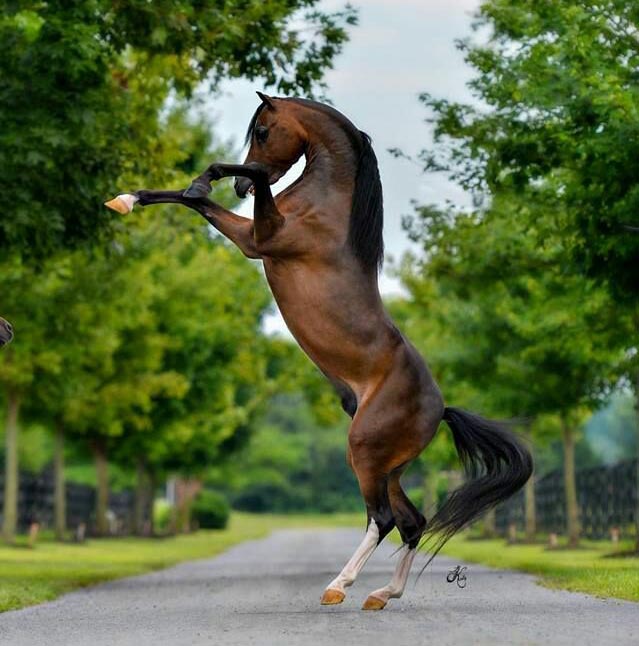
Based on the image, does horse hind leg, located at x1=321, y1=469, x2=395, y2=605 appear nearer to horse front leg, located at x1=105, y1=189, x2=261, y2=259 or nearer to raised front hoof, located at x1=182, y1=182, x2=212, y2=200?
horse front leg, located at x1=105, y1=189, x2=261, y2=259

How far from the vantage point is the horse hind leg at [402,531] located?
37.3ft

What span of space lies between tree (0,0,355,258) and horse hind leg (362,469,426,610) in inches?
249

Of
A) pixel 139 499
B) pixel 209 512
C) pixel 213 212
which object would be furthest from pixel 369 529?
pixel 209 512

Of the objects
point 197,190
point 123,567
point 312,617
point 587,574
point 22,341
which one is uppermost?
point 22,341

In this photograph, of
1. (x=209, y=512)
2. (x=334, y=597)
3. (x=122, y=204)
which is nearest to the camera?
(x=122, y=204)

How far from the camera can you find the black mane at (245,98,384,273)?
11352 mm

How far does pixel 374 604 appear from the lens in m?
11.2

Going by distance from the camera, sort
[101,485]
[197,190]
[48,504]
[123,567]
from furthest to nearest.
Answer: [48,504], [101,485], [123,567], [197,190]

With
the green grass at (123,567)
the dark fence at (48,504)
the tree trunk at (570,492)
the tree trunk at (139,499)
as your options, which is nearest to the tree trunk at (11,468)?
the green grass at (123,567)

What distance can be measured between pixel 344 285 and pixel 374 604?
2481 mm

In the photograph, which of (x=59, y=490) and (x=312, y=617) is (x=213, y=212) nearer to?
(x=312, y=617)

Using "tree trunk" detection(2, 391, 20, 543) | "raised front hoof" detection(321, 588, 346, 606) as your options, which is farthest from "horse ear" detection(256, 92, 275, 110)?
"tree trunk" detection(2, 391, 20, 543)

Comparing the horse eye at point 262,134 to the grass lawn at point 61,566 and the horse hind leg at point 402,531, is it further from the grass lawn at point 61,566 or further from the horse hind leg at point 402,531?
the grass lawn at point 61,566

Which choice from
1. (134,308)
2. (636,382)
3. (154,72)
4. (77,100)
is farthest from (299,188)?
(134,308)
